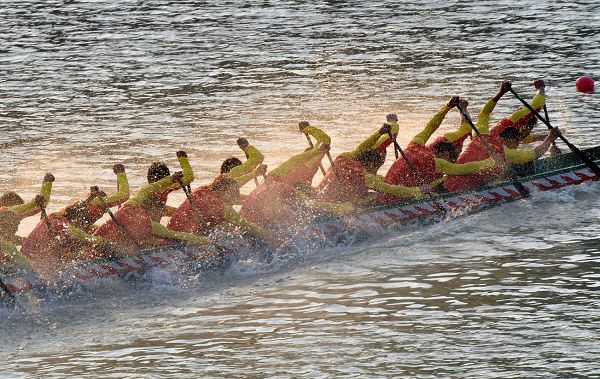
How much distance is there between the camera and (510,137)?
83.9ft

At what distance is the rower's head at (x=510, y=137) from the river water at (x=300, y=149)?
126cm

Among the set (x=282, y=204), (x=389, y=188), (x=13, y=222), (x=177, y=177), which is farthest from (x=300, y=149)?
(x=13, y=222)

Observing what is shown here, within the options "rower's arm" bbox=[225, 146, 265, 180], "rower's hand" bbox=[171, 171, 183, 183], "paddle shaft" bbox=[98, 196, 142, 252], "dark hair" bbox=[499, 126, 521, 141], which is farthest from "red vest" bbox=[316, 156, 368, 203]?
"paddle shaft" bbox=[98, 196, 142, 252]

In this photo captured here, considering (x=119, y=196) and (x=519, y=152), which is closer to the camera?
(x=119, y=196)

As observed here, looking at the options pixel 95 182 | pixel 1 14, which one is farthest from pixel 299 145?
pixel 1 14

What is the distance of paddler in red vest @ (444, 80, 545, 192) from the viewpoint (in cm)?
2475

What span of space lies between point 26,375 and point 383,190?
326 inches

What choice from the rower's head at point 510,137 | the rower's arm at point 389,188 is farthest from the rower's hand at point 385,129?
the rower's head at point 510,137

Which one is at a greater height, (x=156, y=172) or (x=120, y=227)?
(x=156, y=172)

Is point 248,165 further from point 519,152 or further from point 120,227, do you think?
point 519,152

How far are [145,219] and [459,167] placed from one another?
250 inches

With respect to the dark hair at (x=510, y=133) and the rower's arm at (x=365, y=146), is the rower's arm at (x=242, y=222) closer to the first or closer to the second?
the rower's arm at (x=365, y=146)

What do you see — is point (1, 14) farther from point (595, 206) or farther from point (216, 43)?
point (595, 206)

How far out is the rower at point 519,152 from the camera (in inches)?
989
